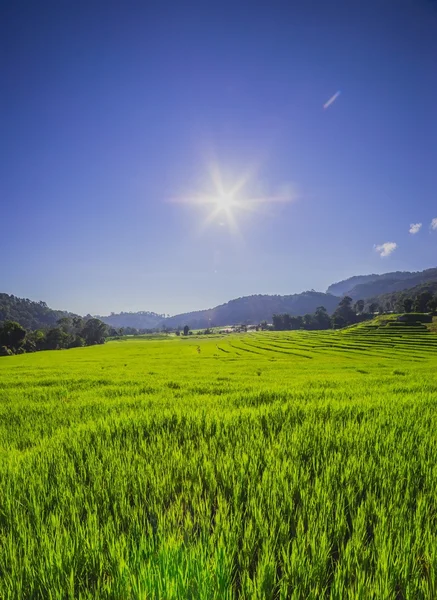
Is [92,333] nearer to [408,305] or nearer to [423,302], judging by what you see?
[408,305]

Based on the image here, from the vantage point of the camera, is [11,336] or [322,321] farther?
[322,321]

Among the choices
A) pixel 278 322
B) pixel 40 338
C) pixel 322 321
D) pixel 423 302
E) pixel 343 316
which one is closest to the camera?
pixel 40 338

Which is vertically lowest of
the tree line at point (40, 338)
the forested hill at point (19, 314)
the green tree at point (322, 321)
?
the green tree at point (322, 321)

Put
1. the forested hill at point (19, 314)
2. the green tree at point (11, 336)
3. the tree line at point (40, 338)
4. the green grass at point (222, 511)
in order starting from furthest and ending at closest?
the forested hill at point (19, 314) < the tree line at point (40, 338) < the green tree at point (11, 336) < the green grass at point (222, 511)

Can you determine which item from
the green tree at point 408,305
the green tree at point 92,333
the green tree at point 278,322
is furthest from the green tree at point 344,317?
the green tree at point 92,333

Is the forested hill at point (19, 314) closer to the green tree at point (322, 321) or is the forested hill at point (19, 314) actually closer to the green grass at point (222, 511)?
the green tree at point (322, 321)

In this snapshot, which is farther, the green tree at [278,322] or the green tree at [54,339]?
the green tree at [278,322]

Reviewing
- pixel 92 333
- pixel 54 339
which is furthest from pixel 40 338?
pixel 92 333

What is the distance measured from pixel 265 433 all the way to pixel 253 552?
8.25ft

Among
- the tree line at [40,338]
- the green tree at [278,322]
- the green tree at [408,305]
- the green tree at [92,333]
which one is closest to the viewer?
the tree line at [40,338]

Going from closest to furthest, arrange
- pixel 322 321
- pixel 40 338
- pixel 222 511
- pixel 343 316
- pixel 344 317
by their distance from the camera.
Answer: pixel 222 511, pixel 40 338, pixel 344 317, pixel 343 316, pixel 322 321

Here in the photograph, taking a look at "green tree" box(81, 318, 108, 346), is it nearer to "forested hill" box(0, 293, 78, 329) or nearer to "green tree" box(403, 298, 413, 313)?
"forested hill" box(0, 293, 78, 329)

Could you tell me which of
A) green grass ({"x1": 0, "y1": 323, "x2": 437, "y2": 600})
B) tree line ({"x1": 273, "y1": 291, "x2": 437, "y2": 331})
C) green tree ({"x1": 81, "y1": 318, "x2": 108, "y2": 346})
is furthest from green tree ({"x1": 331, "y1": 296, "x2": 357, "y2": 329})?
green grass ({"x1": 0, "y1": 323, "x2": 437, "y2": 600})

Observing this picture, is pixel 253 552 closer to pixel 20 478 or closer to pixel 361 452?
pixel 361 452
